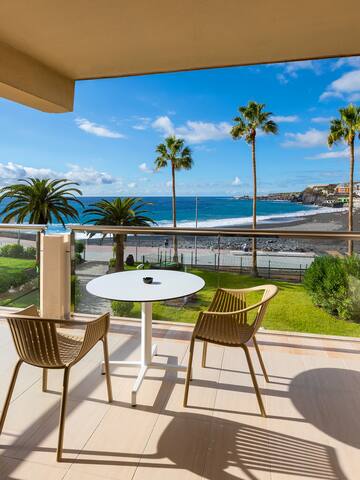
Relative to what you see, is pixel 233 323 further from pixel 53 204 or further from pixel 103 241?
pixel 53 204

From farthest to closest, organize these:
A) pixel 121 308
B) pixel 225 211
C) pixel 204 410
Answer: pixel 225 211 < pixel 121 308 < pixel 204 410

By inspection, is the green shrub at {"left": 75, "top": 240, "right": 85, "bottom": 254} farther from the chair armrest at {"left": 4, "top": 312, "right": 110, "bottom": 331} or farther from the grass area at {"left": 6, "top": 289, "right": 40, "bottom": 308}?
the chair armrest at {"left": 4, "top": 312, "right": 110, "bottom": 331}

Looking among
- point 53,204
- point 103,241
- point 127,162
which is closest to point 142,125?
point 127,162

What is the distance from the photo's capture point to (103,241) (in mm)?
3629

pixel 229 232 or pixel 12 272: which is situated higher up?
pixel 229 232

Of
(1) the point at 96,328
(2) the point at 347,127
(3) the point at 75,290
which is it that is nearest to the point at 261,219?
(2) the point at 347,127

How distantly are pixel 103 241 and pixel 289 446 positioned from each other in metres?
2.51

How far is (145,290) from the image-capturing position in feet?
7.85

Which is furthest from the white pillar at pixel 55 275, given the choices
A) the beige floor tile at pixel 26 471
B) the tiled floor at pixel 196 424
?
the beige floor tile at pixel 26 471

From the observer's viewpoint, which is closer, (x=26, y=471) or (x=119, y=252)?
(x=26, y=471)

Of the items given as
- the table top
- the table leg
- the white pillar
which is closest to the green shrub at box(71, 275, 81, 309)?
the white pillar

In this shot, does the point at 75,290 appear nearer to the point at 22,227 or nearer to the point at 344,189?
the point at 22,227

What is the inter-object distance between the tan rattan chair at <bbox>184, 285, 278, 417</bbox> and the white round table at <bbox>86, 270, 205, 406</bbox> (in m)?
0.25

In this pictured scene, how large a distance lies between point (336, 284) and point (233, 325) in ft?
4.45
